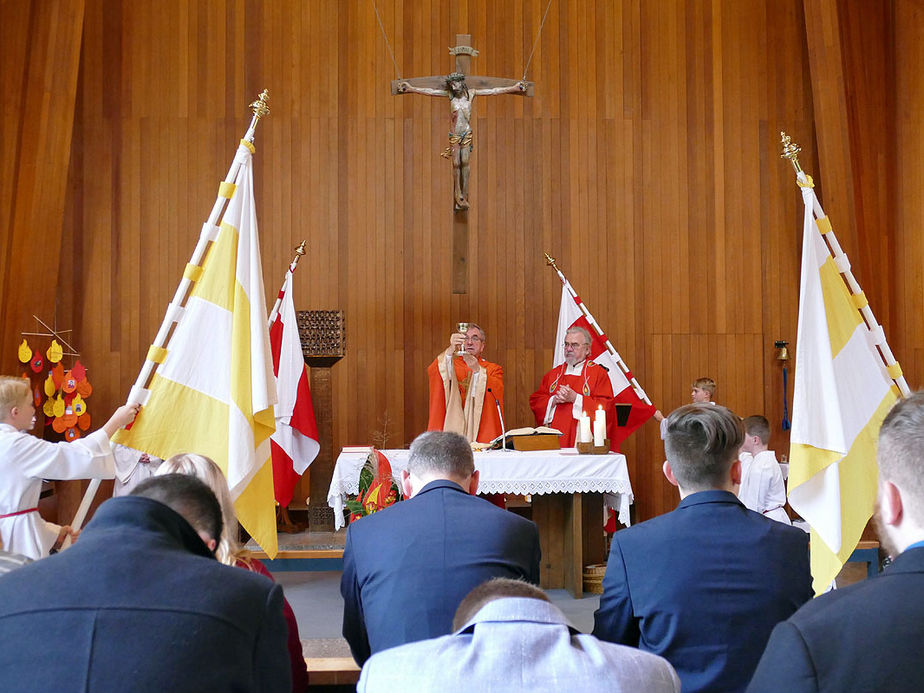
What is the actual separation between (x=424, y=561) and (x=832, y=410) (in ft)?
7.88

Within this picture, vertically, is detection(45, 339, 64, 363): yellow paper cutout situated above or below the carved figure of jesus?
below

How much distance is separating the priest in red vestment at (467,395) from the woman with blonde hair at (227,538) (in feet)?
16.0

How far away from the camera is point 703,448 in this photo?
96.0 inches

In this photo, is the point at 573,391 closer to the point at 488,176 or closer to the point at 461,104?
the point at 461,104

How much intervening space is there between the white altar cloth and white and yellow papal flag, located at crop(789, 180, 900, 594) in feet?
6.39

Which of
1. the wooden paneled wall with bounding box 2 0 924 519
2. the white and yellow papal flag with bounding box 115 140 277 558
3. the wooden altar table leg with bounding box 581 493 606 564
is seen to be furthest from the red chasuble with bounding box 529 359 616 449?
the white and yellow papal flag with bounding box 115 140 277 558

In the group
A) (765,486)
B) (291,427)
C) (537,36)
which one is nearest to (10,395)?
(291,427)

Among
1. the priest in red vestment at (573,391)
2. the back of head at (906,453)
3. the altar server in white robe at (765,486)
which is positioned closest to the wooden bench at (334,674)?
the back of head at (906,453)

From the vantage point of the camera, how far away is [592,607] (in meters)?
6.09

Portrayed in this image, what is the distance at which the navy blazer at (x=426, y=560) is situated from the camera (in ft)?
8.30

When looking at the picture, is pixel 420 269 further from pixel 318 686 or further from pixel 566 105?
pixel 318 686

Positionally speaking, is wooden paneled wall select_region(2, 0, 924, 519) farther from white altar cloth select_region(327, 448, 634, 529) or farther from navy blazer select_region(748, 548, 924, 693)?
navy blazer select_region(748, 548, 924, 693)

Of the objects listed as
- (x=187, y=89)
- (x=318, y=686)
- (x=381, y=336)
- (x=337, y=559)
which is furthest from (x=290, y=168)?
(x=318, y=686)

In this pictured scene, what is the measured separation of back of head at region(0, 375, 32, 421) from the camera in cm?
421
